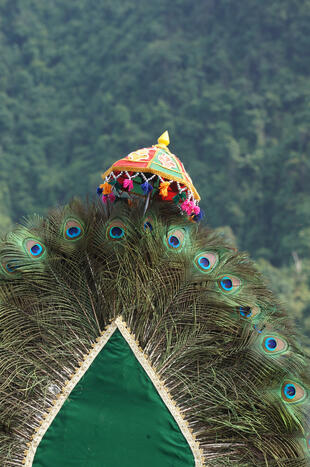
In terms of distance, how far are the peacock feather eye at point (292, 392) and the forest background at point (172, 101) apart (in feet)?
112

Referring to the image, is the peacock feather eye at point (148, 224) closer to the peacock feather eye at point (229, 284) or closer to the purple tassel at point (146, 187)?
the purple tassel at point (146, 187)

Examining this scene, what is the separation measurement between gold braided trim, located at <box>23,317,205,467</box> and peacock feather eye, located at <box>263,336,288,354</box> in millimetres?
645

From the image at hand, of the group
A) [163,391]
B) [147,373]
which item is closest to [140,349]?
[147,373]

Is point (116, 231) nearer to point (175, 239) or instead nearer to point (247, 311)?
point (175, 239)

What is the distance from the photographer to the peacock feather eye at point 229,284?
3883mm

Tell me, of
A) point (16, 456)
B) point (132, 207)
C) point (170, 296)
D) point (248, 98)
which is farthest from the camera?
point (248, 98)

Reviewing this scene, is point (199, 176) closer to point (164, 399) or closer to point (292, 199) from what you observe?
point (292, 199)

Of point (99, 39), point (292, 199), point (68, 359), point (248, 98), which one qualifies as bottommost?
point (68, 359)

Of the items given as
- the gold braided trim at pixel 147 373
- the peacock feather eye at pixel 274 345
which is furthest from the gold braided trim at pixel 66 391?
the peacock feather eye at pixel 274 345

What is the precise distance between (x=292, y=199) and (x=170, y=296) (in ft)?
121

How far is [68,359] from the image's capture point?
3580 millimetres

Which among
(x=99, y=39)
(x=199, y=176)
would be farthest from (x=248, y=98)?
(x=99, y=39)

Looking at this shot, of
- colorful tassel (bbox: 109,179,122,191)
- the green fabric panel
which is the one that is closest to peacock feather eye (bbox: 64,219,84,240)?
colorful tassel (bbox: 109,179,122,191)

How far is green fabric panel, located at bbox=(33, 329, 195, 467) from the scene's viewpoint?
3.33m
